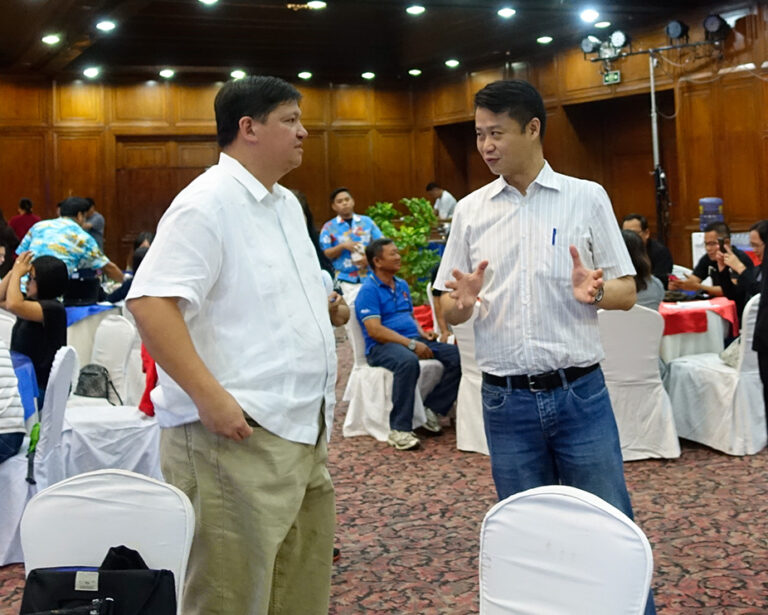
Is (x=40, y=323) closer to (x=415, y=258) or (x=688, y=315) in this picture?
(x=688, y=315)

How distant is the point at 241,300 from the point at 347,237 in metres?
7.66

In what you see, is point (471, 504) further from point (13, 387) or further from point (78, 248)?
point (78, 248)

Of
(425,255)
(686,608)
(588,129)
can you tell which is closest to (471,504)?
(686,608)

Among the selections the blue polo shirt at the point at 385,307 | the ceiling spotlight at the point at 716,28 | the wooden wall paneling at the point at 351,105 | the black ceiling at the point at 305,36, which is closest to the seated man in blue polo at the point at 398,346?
the blue polo shirt at the point at 385,307

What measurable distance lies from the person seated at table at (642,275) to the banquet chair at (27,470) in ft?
9.10

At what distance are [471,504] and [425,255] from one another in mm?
4619

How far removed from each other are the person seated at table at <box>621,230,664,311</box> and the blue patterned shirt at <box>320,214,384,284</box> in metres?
4.70

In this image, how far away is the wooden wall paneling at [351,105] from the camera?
15.4 meters

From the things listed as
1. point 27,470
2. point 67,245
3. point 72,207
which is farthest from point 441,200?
point 27,470

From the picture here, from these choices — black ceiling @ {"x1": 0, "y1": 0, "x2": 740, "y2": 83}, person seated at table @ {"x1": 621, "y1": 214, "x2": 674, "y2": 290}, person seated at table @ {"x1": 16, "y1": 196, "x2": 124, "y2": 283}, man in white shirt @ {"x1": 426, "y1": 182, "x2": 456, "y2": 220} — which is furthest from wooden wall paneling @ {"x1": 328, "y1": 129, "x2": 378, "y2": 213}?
person seated at table @ {"x1": 16, "y1": 196, "x2": 124, "y2": 283}

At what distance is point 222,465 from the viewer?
2100mm

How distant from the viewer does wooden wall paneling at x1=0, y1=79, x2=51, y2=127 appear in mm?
13953

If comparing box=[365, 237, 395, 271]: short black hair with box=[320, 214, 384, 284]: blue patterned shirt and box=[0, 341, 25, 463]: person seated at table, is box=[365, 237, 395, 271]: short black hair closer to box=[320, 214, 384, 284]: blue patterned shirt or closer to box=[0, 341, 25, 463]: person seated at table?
box=[0, 341, 25, 463]: person seated at table

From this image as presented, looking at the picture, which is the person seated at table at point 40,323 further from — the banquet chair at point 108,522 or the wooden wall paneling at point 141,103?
the wooden wall paneling at point 141,103
